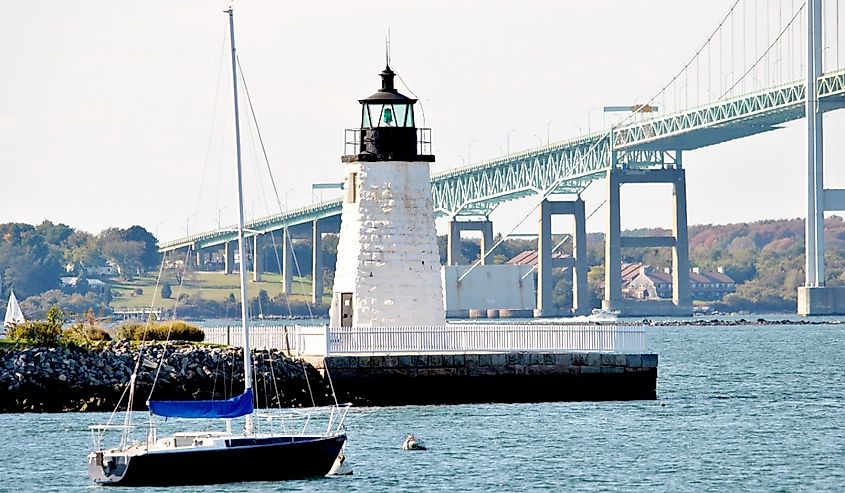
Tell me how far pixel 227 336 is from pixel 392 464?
9244mm

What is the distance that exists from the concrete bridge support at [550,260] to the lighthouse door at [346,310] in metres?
72.1

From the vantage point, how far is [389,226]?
30.8 metres

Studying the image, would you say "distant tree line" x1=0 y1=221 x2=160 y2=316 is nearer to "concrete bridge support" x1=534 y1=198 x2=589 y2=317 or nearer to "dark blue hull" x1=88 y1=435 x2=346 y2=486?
"concrete bridge support" x1=534 y1=198 x2=589 y2=317

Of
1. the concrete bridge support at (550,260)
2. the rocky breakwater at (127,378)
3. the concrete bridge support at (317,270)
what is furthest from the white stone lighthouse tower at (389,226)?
the concrete bridge support at (317,270)

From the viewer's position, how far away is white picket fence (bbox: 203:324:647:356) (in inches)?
1172

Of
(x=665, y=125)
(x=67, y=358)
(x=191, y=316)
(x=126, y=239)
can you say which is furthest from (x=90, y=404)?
(x=126, y=239)

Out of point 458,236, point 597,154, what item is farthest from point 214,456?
point 458,236

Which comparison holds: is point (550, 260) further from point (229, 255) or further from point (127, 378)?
point (127, 378)

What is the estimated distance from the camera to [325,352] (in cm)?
2944

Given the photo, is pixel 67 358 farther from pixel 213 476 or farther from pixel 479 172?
pixel 479 172

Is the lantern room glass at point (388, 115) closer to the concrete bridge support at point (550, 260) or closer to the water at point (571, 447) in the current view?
the water at point (571, 447)

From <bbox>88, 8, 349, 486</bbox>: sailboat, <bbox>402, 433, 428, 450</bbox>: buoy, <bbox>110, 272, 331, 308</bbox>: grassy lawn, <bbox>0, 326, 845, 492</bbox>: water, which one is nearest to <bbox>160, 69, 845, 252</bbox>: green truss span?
<bbox>110, 272, 331, 308</bbox>: grassy lawn

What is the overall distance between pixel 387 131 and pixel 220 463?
10.3 meters

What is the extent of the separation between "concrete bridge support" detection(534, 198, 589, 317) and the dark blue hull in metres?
81.3
